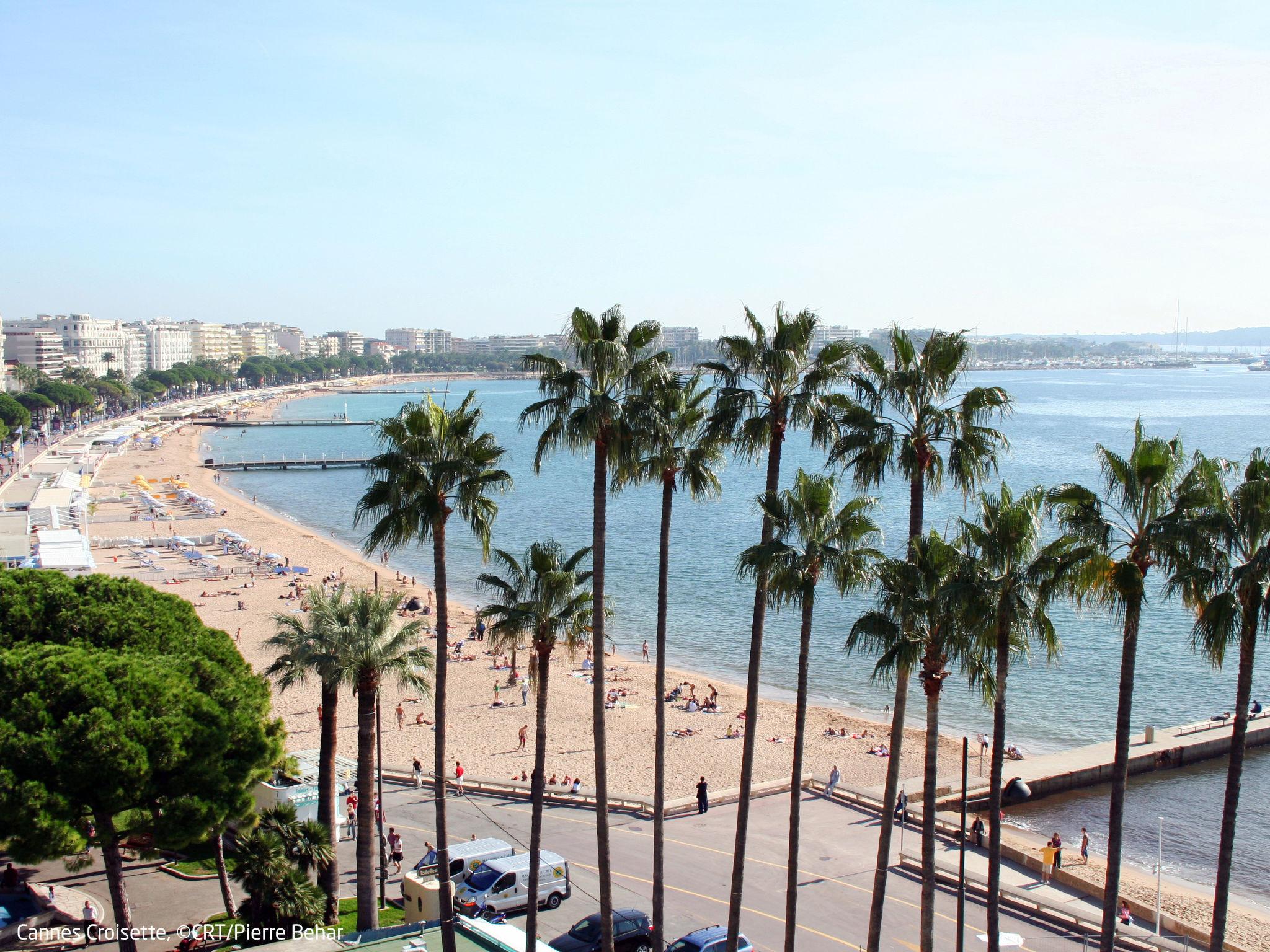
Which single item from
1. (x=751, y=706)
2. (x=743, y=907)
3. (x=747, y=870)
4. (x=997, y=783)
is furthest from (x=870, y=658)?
(x=997, y=783)

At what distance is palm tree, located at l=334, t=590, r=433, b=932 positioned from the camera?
16438 mm

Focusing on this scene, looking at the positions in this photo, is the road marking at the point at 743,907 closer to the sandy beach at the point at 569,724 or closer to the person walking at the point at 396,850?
the person walking at the point at 396,850

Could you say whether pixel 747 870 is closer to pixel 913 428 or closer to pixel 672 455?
pixel 672 455

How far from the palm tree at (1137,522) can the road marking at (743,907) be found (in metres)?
6.80

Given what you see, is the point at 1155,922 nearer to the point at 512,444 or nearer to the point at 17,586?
the point at 17,586

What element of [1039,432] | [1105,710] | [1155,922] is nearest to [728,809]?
[1155,922]

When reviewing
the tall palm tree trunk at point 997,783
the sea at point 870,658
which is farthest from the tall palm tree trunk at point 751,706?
the tall palm tree trunk at point 997,783

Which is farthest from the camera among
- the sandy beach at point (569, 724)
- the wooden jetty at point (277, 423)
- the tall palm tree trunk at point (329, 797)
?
the wooden jetty at point (277, 423)

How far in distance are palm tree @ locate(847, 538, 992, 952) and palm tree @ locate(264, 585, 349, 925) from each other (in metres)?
7.89

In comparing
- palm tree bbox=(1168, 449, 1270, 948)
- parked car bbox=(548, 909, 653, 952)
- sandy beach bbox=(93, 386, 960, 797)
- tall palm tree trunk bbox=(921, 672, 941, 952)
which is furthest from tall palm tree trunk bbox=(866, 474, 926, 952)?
sandy beach bbox=(93, 386, 960, 797)

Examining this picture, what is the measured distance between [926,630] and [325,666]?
8.86 meters

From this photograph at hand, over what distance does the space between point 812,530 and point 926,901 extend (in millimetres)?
4947

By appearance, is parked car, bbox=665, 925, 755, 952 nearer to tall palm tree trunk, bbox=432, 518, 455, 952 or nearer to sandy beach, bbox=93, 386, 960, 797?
tall palm tree trunk, bbox=432, 518, 455, 952

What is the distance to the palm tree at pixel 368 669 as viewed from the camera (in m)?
16.4
